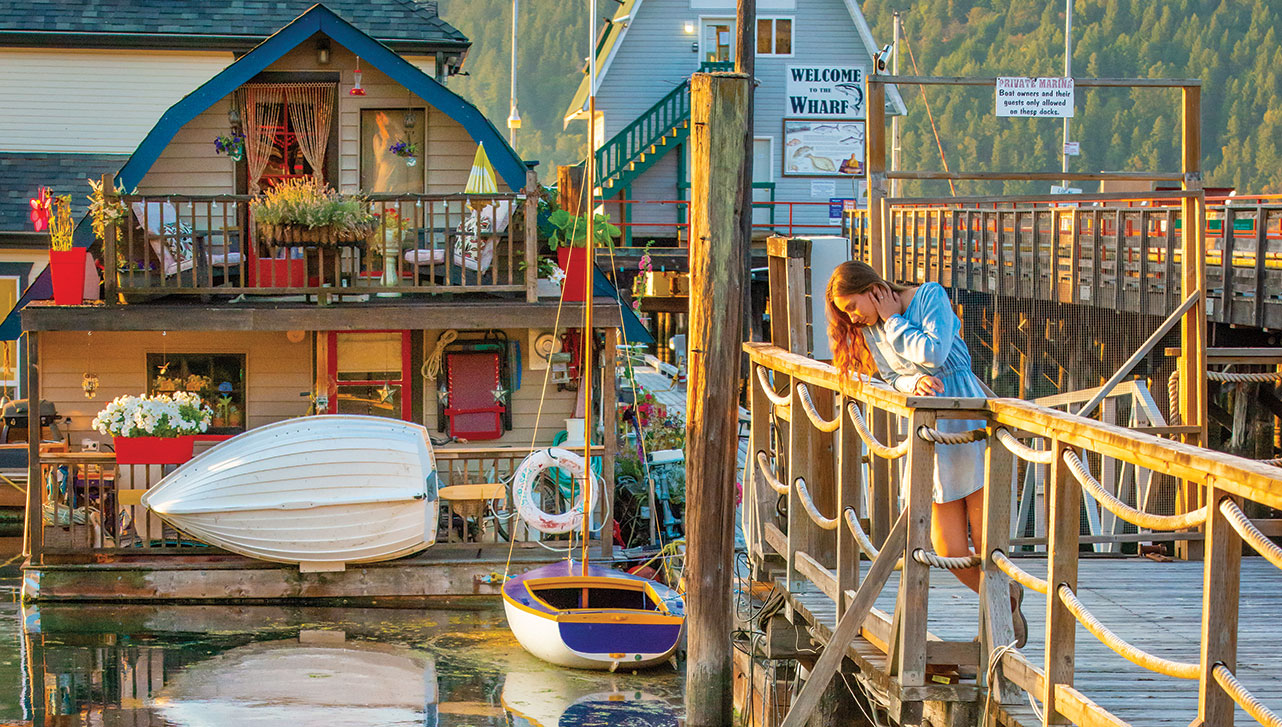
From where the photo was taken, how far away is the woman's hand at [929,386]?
5.09 meters

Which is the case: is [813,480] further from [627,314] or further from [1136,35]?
[1136,35]

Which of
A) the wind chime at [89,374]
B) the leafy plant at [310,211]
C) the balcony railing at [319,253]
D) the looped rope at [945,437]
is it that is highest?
the leafy plant at [310,211]

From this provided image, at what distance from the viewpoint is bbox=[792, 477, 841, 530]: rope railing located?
615cm

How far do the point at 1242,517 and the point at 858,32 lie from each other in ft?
116

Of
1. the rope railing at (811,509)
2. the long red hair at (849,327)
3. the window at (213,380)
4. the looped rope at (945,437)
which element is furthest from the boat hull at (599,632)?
the looped rope at (945,437)

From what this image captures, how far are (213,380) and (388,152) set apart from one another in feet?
11.6

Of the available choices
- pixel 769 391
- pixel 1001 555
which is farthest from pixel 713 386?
pixel 1001 555

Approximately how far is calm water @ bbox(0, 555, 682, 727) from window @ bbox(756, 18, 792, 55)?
26411mm

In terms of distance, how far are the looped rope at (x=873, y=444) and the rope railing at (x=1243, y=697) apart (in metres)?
1.65

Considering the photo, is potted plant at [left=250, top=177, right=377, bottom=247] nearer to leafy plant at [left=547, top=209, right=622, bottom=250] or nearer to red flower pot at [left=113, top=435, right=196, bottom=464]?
leafy plant at [left=547, top=209, right=622, bottom=250]

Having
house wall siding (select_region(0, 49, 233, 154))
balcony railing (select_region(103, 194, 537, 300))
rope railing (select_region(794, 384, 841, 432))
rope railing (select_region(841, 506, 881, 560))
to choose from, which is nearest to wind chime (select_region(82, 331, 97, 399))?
balcony railing (select_region(103, 194, 537, 300))

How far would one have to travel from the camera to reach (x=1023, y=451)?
425cm

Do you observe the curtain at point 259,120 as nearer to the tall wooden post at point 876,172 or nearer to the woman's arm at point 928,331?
the tall wooden post at point 876,172

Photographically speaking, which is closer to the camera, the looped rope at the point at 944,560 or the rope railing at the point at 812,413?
the looped rope at the point at 944,560
